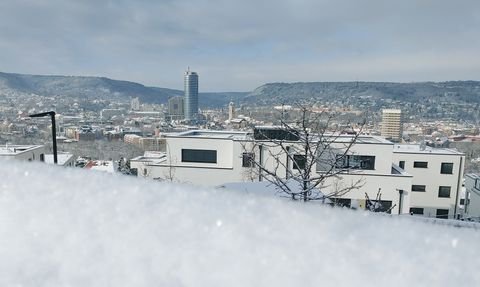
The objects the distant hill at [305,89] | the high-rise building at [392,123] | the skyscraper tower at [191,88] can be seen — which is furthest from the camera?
the skyscraper tower at [191,88]

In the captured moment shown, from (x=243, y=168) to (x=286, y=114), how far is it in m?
11.3

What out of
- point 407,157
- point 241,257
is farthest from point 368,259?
point 407,157

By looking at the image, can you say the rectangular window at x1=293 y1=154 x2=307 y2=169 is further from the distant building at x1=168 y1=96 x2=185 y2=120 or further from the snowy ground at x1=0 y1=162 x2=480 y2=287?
the distant building at x1=168 y1=96 x2=185 y2=120

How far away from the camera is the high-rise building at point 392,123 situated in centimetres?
3117

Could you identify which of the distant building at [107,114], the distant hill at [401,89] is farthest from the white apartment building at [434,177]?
the distant hill at [401,89]

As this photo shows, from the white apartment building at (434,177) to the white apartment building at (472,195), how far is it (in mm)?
536

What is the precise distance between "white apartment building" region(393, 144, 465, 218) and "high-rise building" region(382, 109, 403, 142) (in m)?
Answer: 9.42

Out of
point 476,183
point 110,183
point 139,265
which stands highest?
point 110,183

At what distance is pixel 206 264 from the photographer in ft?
2.18

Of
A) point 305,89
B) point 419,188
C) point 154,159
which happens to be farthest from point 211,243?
point 305,89

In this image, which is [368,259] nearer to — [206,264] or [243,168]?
[206,264]

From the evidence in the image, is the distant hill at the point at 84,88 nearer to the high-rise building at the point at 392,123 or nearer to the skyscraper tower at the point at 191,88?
the skyscraper tower at the point at 191,88

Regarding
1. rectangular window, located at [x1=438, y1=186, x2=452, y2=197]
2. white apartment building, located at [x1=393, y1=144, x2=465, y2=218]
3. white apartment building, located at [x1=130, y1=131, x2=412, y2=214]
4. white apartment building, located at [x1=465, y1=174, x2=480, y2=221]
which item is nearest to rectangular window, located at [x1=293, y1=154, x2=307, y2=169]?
white apartment building, located at [x1=130, y1=131, x2=412, y2=214]

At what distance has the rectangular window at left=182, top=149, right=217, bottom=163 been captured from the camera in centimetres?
1883
